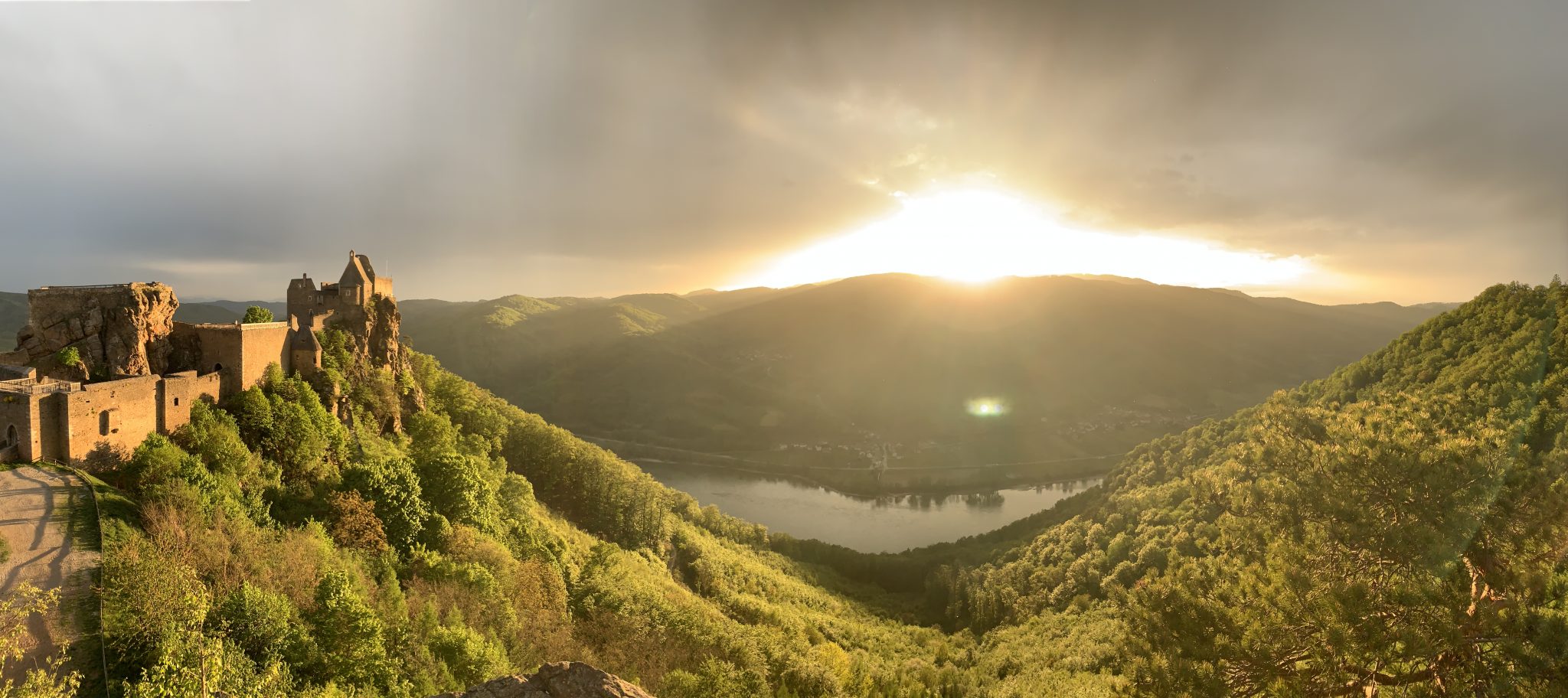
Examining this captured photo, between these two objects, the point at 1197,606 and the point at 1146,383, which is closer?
the point at 1197,606

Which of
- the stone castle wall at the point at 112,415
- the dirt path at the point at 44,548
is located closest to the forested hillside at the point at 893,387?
the stone castle wall at the point at 112,415

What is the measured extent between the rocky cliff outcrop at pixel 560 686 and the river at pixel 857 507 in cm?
7195

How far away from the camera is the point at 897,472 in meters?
118

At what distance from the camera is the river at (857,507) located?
8331 cm

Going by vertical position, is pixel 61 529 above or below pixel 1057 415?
above

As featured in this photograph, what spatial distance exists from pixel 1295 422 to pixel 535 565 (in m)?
24.2

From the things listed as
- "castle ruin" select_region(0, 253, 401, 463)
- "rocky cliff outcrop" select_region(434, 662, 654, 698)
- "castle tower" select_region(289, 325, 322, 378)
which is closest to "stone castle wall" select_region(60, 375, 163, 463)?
"castle ruin" select_region(0, 253, 401, 463)

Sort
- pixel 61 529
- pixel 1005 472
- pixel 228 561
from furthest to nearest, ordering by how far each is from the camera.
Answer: pixel 1005 472 < pixel 228 561 < pixel 61 529

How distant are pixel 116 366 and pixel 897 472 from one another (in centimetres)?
11061

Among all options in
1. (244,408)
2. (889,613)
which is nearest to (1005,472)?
(889,613)

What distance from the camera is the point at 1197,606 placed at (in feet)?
40.8

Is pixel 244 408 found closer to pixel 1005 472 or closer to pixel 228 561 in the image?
pixel 228 561

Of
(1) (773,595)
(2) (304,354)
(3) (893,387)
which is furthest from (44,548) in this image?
(3) (893,387)

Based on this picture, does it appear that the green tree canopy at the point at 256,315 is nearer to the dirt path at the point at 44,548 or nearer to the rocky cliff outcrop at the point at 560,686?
the dirt path at the point at 44,548
